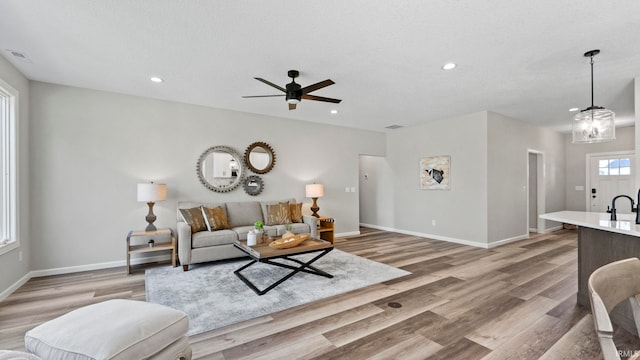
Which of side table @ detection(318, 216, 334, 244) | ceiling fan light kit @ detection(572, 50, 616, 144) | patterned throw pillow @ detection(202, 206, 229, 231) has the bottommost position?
side table @ detection(318, 216, 334, 244)

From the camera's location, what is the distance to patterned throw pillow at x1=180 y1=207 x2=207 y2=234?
4.09 metres

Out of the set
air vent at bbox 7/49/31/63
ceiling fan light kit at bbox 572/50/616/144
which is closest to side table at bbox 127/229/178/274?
air vent at bbox 7/49/31/63

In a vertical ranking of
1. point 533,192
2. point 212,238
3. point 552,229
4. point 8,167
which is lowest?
point 552,229

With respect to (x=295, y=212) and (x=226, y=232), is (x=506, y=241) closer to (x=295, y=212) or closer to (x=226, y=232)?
(x=295, y=212)

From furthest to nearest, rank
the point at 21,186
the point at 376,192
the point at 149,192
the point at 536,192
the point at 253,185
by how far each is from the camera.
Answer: the point at 376,192, the point at 536,192, the point at 253,185, the point at 149,192, the point at 21,186

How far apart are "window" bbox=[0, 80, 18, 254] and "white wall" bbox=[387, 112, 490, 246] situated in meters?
6.73

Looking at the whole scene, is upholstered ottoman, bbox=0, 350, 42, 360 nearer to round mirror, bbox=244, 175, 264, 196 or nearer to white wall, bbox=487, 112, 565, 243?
round mirror, bbox=244, 175, 264, 196

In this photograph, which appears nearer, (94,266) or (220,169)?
(94,266)

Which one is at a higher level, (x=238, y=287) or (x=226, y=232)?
(x=226, y=232)

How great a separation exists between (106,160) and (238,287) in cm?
288

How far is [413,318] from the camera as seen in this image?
2.46 meters

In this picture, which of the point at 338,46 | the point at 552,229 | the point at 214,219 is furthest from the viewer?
the point at 552,229

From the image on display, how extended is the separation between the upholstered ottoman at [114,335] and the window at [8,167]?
110 inches

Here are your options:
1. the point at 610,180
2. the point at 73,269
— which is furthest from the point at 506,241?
Result: the point at 73,269
